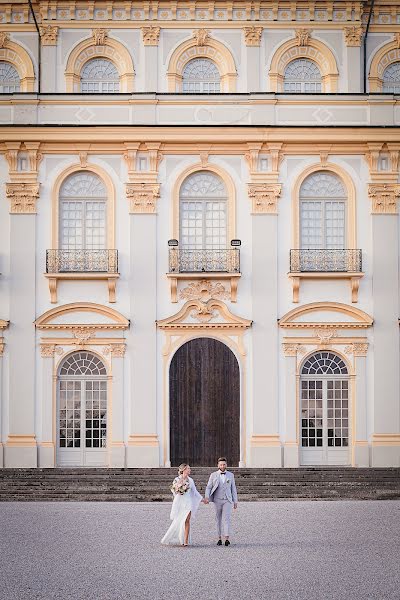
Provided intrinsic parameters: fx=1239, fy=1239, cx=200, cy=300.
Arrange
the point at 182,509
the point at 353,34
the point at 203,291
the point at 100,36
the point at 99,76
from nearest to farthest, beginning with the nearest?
the point at 182,509
the point at 203,291
the point at 100,36
the point at 353,34
the point at 99,76

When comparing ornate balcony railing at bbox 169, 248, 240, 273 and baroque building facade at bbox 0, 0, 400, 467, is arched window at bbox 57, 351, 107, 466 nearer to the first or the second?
baroque building facade at bbox 0, 0, 400, 467

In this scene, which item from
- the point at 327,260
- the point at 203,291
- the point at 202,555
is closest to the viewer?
the point at 202,555

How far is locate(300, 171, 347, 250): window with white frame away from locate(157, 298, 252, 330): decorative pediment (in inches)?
106

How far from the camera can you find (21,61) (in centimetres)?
3488

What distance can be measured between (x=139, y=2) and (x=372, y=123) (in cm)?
741

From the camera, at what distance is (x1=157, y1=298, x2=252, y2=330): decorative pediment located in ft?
107

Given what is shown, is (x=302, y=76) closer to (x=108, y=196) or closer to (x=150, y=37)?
(x=150, y=37)

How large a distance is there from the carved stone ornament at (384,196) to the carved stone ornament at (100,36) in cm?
851

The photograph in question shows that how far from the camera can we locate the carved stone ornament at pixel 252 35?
34406 millimetres

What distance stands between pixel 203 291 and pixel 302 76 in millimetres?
7086

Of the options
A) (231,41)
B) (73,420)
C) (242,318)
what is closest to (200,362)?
(242,318)

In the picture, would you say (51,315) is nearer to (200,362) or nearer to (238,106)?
(200,362)

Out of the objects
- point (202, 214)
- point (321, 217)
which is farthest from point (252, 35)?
point (321, 217)

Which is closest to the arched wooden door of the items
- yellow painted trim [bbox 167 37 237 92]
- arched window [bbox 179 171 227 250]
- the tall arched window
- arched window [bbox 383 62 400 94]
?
the tall arched window
